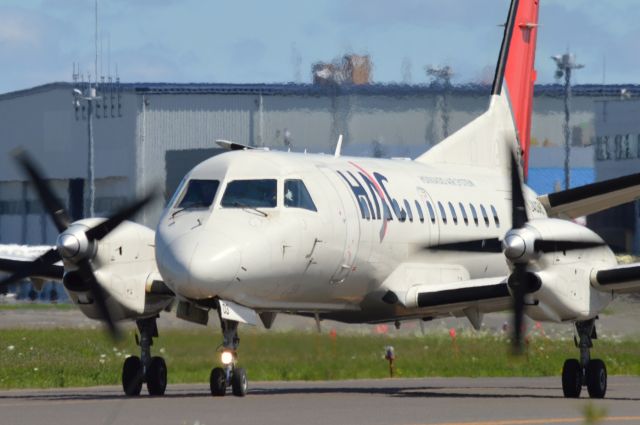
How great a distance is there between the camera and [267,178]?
20656mm

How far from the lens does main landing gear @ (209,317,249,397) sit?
19391 millimetres

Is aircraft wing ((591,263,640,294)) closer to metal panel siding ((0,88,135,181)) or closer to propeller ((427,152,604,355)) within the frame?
propeller ((427,152,604,355))

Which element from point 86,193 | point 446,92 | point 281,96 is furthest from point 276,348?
point 86,193

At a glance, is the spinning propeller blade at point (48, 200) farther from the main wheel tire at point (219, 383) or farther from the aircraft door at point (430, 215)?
the aircraft door at point (430, 215)

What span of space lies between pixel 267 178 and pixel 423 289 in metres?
3.61

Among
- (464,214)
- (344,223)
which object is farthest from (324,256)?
(464,214)

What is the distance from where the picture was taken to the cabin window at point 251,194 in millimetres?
20109

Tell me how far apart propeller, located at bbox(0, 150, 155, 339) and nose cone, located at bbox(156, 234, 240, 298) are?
5.81ft

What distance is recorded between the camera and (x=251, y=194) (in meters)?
20.4

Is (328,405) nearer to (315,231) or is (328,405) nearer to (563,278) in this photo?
(315,231)

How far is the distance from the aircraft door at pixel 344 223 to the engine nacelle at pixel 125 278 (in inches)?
109

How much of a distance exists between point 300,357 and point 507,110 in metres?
9.80

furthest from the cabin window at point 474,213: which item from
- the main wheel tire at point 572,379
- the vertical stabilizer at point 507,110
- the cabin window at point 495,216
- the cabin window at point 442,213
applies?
the main wheel tire at point 572,379

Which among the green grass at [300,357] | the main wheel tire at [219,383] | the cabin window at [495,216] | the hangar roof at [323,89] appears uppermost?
the hangar roof at [323,89]
